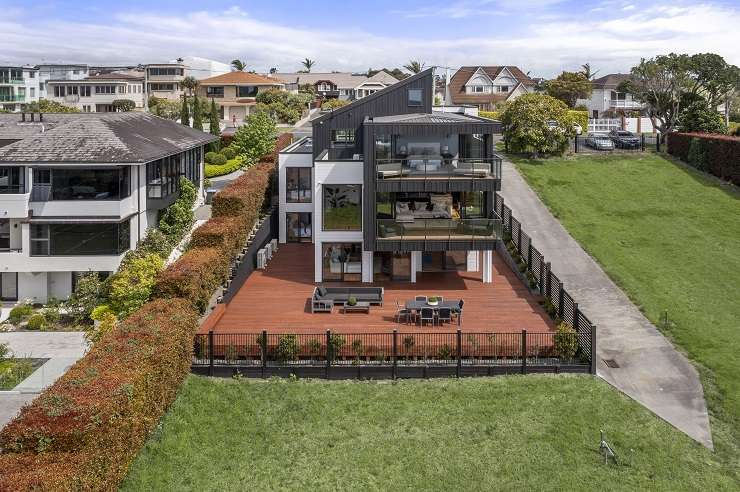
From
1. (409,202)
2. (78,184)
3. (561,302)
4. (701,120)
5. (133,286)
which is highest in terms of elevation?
(701,120)

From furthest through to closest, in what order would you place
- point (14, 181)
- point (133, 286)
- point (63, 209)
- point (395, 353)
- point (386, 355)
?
point (63, 209)
point (14, 181)
point (133, 286)
point (386, 355)
point (395, 353)

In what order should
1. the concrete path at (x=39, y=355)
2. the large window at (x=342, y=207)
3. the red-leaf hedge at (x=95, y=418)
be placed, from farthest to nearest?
the large window at (x=342, y=207) < the concrete path at (x=39, y=355) < the red-leaf hedge at (x=95, y=418)

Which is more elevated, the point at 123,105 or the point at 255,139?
the point at 123,105

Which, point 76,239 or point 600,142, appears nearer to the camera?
point 76,239

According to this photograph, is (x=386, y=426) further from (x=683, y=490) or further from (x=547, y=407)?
(x=683, y=490)

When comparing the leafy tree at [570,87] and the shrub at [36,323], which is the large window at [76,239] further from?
the leafy tree at [570,87]

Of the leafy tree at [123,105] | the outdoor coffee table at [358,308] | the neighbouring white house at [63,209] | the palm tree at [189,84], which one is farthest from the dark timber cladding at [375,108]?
the palm tree at [189,84]

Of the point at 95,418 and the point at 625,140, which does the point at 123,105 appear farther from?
the point at 95,418

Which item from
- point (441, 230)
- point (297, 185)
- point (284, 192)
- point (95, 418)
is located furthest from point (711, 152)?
point (95, 418)
